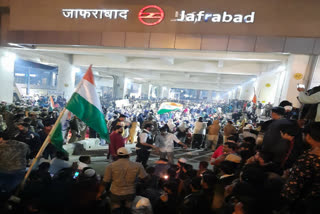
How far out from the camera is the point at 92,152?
285 inches

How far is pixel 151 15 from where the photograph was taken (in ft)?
25.0

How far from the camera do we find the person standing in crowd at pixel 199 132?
28.4 feet

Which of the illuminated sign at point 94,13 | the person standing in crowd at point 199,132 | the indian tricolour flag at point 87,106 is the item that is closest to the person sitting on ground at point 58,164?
the indian tricolour flag at point 87,106

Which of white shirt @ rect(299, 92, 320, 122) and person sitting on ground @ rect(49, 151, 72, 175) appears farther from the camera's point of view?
person sitting on ground @ rect(49, 151, 72, 175)

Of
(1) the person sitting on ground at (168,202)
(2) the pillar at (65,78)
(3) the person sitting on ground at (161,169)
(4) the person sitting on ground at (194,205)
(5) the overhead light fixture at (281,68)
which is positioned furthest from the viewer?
(2) the pillar at (65,78)

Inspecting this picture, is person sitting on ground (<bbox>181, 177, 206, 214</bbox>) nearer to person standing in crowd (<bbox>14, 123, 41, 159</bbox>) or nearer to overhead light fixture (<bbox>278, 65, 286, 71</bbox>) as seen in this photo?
person standing in crowd (<bbox>14, 123, 41, 159</bbox>)

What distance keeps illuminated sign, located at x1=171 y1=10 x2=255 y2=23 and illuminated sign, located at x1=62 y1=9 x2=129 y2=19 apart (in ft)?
7.45

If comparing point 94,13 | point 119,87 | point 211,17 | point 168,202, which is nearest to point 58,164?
point 168,202

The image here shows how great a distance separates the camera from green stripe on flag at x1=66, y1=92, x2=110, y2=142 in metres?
3.14

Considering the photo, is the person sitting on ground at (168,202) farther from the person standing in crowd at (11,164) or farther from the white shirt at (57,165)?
the person standing in crowd at (11,164)

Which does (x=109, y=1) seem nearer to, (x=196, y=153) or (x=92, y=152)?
(x=92, y=152)

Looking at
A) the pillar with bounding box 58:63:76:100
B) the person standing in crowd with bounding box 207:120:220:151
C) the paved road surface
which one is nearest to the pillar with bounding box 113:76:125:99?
the pillar with bounding box 58:63:76:100

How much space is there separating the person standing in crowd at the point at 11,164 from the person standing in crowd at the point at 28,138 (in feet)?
4.11

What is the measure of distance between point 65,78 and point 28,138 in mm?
12335
